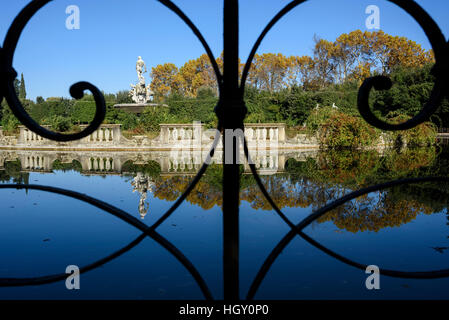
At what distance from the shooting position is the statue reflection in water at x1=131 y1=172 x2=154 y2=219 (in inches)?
157

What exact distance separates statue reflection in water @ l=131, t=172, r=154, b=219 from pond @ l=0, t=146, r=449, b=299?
3 cm

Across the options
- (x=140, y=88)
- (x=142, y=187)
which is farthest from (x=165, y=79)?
(x=142, y=187)

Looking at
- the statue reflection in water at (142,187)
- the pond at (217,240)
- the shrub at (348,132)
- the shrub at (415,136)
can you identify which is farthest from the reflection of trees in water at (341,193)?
the shrub at (415,136)

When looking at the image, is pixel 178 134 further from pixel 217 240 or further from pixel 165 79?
pixel 165 79

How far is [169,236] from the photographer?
10.3 feet

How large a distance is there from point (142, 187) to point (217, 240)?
259 centimetres

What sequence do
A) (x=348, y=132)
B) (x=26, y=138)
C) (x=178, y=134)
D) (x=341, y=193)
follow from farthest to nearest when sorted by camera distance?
(x=26, y=138), (x=178, y=134), (x=348, y=132), (x=341, y=193)

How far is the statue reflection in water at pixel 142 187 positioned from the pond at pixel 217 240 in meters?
0.03

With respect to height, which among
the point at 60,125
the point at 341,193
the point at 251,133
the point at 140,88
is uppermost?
the point at 140,88

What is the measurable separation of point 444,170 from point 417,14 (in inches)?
275

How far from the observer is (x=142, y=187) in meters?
5.32

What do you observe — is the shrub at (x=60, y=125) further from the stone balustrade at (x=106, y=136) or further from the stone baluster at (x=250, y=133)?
the stone baluster at (x=250, y=133)

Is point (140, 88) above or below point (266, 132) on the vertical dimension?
above

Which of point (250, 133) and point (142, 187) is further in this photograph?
point (250, 133)
